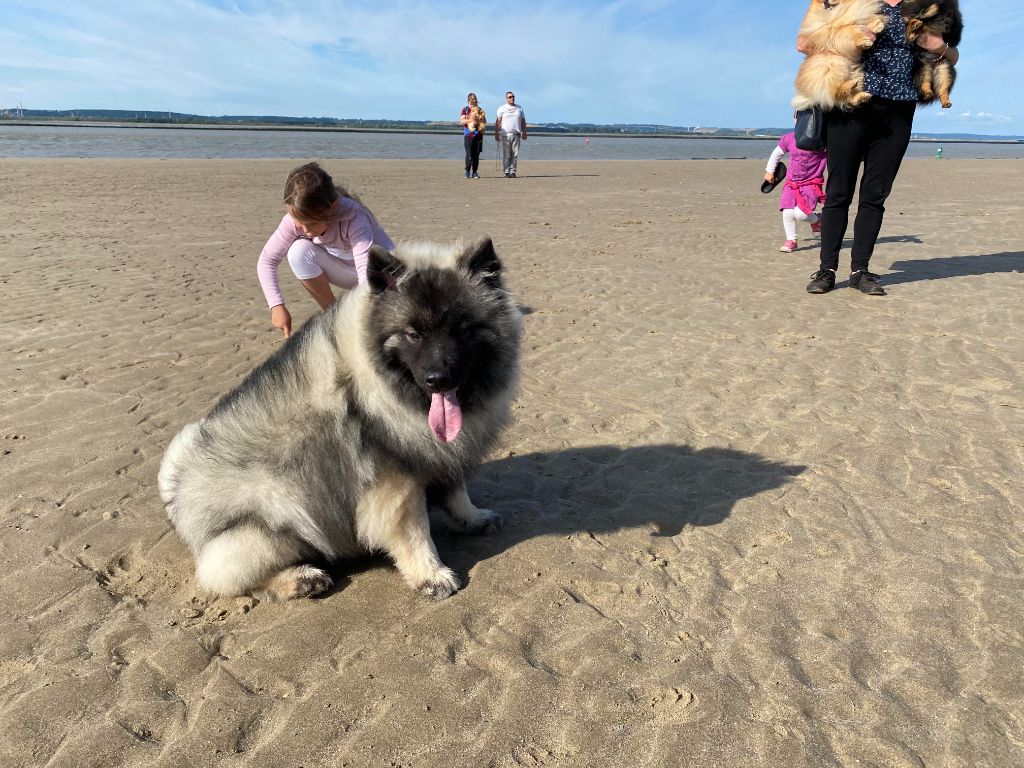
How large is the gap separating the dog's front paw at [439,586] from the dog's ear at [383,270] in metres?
1.48

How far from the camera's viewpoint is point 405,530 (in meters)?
3.45

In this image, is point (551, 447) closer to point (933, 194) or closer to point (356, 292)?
point (356, 292)

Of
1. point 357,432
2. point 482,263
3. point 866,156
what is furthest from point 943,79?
point 357,432

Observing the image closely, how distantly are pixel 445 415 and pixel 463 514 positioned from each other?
89cm

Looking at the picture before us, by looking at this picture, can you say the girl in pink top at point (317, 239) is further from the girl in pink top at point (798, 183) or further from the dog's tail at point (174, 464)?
the girl in pink top at point (798, 183)

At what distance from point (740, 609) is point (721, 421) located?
7.78ft

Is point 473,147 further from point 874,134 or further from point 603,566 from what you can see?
point 603,566

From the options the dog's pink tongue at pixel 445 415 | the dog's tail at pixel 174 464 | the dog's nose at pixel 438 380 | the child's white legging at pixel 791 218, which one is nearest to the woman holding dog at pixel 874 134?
the child's white legging at pixel 791 218

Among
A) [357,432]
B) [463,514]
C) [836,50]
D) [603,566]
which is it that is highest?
[836,50]

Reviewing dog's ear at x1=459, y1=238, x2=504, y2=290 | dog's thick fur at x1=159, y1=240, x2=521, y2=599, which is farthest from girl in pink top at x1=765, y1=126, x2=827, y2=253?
dog's thick fur at x1=159, y1=240, x2=521, y2=599

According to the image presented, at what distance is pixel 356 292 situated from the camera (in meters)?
3.42

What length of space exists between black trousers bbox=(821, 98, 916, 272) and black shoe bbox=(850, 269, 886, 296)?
45 cm

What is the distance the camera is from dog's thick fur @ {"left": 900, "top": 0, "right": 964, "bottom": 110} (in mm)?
7355

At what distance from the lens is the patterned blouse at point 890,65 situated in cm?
736
